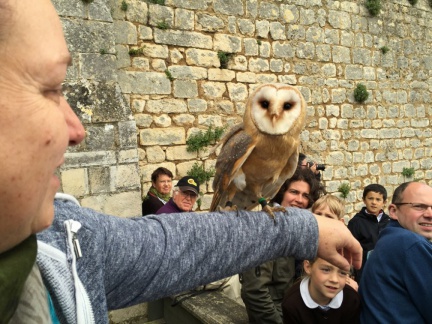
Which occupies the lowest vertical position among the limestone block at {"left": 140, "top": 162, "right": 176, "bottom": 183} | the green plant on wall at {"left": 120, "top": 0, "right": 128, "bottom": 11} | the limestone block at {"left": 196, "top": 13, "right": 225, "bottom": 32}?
the limestone block at {"left": 140, "top": 162, "right": 176, "bottom": 183}

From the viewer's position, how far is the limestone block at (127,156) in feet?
13.0

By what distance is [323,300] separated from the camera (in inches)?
87.2

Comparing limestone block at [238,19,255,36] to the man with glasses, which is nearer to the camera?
the man with glasses

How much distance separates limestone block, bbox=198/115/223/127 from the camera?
214 inches

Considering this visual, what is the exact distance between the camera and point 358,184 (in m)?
7.27

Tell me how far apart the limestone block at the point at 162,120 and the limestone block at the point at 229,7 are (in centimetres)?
172

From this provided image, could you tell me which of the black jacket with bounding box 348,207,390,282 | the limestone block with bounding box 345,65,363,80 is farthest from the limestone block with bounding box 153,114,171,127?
the limestone block with bounding box 345,65,363,80

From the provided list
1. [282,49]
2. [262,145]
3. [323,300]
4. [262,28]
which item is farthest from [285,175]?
[282,49]

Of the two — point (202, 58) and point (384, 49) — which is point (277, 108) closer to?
point (202, 58)

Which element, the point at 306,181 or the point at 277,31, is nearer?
the point at 306,181

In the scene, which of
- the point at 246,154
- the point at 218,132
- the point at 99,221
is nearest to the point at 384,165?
the point at 218,132

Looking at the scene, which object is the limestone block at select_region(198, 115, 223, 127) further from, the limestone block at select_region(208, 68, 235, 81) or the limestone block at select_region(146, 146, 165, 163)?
the limestone block at select_region(146, 146, 165, 163)

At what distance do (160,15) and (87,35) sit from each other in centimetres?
152

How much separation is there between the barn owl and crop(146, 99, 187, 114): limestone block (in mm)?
3096
